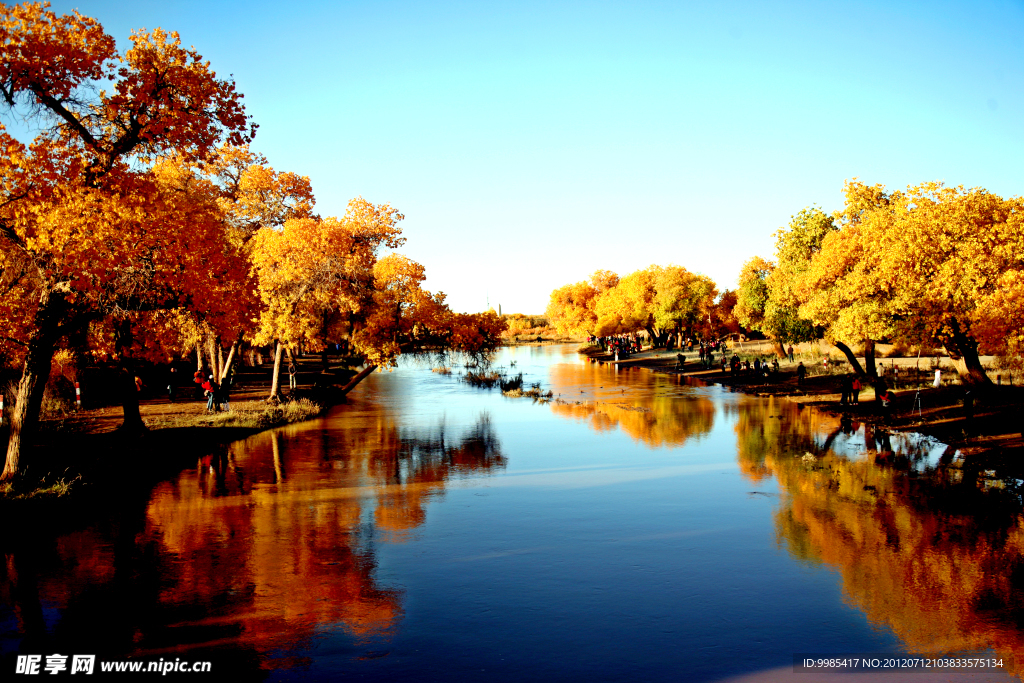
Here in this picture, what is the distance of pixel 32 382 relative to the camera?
14.4 metres

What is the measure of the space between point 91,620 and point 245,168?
105 feet

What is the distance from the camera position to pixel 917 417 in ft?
83.9

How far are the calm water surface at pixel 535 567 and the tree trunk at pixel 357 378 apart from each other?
973 inches

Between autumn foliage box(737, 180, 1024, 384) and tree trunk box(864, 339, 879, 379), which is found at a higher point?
autumn foliage box(737, 180, 1024, 384)

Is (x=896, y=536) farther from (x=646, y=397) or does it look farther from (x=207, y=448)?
(x=646, y=397)

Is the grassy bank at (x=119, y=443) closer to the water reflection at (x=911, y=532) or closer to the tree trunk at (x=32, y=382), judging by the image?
the tree trunk at (x=32, y=382)

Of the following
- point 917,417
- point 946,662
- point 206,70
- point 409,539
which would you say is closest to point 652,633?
point 946,662

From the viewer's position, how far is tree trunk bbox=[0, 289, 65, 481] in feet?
46.5

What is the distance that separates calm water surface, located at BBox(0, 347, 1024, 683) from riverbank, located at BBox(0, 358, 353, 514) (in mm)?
1339

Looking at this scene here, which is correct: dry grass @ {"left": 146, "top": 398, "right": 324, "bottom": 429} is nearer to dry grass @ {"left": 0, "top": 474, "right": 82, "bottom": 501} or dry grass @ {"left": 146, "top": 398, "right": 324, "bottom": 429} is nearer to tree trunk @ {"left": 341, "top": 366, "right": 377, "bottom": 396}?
Result: dry grass @ {"left": 0, "top": 474, "right": 82, "bottom": 501}

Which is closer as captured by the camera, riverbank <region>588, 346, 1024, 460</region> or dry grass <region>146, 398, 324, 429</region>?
riverbank <region>588, 346, 1024, 460</region>

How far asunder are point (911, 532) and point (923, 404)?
1802 centimetres

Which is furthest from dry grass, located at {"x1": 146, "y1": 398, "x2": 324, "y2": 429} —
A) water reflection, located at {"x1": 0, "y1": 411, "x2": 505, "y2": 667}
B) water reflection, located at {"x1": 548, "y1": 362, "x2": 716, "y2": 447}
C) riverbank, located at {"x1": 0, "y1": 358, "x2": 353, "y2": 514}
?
water reflection, located at {"x1": 548, "y1": 362, "x2": 716, "y2": 447}

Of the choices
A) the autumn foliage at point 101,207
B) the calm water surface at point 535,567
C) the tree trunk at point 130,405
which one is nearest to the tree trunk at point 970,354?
the calm water surface at point 535,567
